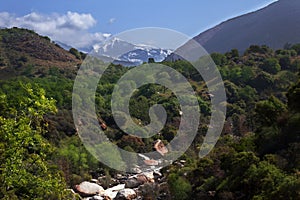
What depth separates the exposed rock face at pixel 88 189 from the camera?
2917 cm

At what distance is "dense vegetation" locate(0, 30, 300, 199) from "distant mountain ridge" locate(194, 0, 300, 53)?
4272cm

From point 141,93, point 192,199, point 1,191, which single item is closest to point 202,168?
point 192,199

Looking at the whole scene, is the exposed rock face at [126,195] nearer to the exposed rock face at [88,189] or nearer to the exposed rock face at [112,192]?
the exposed rock face at [112,192]

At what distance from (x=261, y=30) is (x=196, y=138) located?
280ft

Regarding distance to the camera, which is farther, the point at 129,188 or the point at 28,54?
the point at 28,54

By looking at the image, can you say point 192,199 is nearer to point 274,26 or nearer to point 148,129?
point 148,129

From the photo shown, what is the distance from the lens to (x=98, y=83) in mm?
63188

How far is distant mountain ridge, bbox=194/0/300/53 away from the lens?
10838 centimetres

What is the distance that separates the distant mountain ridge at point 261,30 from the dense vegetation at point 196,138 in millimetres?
42723

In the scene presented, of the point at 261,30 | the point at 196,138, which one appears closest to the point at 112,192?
the point at 196,138

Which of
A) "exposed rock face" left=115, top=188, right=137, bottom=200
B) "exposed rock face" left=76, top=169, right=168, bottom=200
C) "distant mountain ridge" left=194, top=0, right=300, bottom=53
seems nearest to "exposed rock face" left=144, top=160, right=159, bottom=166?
"exposed rock face" left=76, top=169, right=168, bottom=200

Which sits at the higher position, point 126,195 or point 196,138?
point 196,138

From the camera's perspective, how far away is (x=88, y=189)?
29609 millimetres

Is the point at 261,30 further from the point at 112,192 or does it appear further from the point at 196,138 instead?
the point at 112,192
